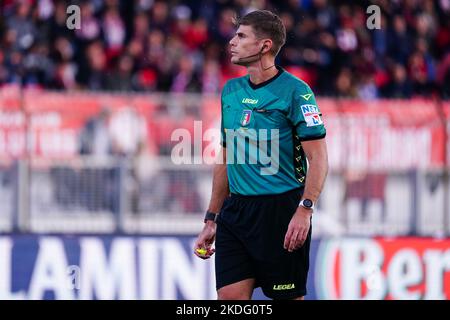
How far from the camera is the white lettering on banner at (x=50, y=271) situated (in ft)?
30.7

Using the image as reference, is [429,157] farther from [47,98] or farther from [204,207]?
[47,98]

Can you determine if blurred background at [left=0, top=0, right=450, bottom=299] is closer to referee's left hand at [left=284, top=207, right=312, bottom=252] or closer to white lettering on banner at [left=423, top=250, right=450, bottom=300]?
white lettering on banner at [left=423, top=250, right=450, bottom=300]

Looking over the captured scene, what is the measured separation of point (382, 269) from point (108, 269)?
2.47 metres

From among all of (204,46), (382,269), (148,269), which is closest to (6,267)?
(148,269)

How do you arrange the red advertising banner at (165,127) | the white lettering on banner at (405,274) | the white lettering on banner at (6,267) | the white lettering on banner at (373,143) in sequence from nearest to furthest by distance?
the white lettering on banner at (6,267) → the red advertising banner at (165,127) → the white lettering on banner at (405,274) → the white lettering on banner at (373,143)

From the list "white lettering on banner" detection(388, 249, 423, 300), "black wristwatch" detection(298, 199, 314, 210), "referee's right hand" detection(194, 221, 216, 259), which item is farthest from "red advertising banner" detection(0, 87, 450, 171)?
"black wristwatch" detection(298, 199, 314, 210)

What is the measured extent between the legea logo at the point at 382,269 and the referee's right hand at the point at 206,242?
3.83 m

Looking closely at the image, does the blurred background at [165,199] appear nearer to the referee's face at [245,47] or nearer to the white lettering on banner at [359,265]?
the white lettering on banner at [359,265]

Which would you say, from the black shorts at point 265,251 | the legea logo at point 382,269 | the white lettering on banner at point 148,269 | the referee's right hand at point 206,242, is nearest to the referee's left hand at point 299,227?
the black shorts at point 265,251

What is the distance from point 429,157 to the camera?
10500mm

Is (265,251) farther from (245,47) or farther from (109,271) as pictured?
(109,271)

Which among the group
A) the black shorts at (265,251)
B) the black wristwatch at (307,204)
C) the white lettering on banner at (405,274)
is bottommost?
the white lettering on banner at (405,274)

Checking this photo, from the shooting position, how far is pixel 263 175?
5840mm

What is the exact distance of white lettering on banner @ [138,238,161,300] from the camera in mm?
9539
